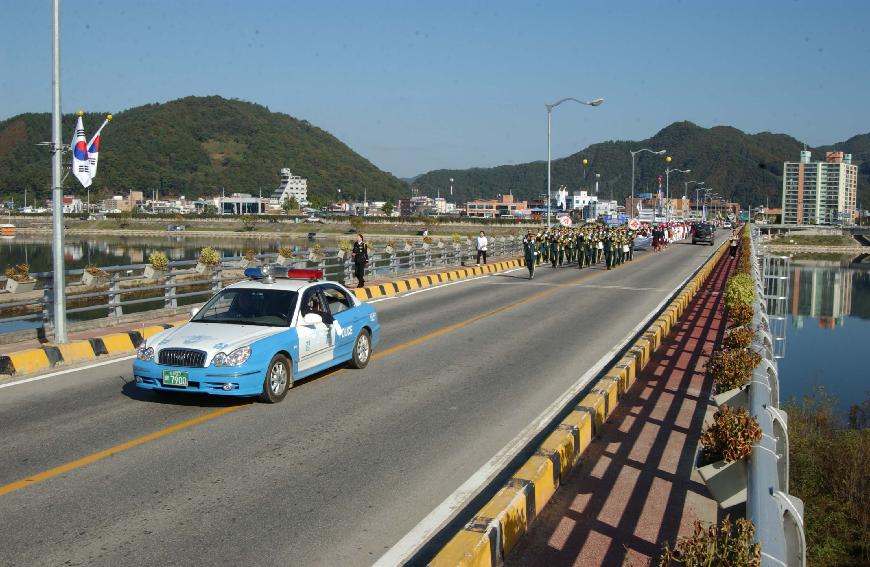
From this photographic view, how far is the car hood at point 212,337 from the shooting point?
938 cm

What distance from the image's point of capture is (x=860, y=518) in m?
11.1

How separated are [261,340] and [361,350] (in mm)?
2836

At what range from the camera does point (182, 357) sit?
934 cm

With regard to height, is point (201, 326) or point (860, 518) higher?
point (201, 326)

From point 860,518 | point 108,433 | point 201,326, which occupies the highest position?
point 201,326

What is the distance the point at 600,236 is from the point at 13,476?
34473 mm

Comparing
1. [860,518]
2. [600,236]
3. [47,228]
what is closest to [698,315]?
[860,518]

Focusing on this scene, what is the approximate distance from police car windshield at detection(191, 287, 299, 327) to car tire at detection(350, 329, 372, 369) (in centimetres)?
166

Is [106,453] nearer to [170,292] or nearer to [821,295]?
[170,292]

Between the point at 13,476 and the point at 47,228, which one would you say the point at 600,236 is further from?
the point at 47,228

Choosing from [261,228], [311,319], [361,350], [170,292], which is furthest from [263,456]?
[261,228]

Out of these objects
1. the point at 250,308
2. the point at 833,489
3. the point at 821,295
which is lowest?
the point at 821,295

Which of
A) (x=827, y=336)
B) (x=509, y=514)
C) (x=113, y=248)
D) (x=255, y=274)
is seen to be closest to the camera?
(x=509, y=514)

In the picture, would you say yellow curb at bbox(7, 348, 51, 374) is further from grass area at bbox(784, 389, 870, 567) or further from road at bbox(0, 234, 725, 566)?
grass area at bbox(784, 389, 870, 567)
